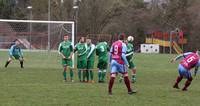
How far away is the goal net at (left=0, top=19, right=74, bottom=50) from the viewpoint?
36.4 metres

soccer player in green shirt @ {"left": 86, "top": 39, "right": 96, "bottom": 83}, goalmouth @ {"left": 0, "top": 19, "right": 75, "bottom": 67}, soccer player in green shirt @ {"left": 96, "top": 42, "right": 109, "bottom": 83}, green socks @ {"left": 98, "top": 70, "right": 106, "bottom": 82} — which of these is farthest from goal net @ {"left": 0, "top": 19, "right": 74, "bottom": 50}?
green socks @ {"left": 98, "top": 70, "right": 106, "bottom": 82}

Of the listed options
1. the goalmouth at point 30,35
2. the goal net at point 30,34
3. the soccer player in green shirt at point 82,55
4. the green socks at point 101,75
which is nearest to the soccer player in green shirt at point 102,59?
the green socks at point 101,75

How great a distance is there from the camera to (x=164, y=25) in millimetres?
85500

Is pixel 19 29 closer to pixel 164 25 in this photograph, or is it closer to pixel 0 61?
pixel 0 61

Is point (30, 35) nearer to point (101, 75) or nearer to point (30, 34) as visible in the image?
point (30, 34)

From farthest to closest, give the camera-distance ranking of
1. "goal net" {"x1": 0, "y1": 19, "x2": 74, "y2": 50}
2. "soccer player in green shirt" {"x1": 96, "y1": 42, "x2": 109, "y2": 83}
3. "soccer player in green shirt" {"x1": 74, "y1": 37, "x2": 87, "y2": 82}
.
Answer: "goal net" {"x1": 0, "y1": 19, "x2": 74, "y2": 50} → "soccer player in green shirt" {"x1": 96, "y1": 42, "x2": 109, "y2": 83} → "soccer player in green shirt" {"x1": 74, "y1": 37, "x2": 87, "y2": 82}

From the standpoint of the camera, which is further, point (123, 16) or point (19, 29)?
point (123, 16)

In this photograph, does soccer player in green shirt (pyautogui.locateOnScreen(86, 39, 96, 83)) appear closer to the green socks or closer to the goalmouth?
the green socks

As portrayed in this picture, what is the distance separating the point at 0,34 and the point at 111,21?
51.3 m

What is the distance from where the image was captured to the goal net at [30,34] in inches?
1434

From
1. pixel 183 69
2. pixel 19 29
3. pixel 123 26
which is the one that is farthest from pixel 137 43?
pixel 183 69

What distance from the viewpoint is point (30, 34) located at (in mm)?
43156

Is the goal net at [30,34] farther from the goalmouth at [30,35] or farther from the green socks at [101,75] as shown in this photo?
the green socks at [101,75]

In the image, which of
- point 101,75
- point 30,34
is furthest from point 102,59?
point 30,34
